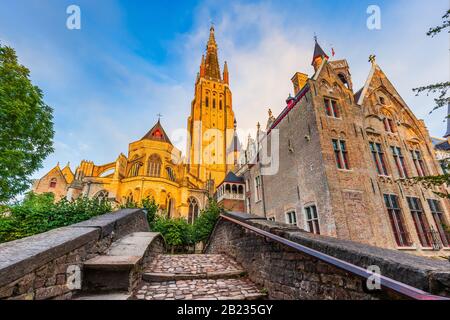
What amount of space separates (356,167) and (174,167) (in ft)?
67.3

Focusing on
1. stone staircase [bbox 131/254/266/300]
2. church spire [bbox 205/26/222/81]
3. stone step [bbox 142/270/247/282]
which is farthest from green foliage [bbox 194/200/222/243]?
church spire [bbox 205/26/222/81]

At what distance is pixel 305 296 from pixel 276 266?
31.0 inches

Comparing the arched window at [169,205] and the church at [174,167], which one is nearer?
the church at [174,167]

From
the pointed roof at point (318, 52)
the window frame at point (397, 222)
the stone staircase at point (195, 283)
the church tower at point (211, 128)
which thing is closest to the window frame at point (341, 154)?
the window frame at point (397, 222)

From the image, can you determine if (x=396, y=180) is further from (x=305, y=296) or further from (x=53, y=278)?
(x=53, y=278)

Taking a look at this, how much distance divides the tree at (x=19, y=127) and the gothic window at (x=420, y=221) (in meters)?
20.8

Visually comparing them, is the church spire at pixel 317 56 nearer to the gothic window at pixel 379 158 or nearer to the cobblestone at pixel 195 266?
the gothic window at pixel 379 158

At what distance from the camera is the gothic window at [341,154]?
1175 cm

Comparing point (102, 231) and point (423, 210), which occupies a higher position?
point (423, 210)

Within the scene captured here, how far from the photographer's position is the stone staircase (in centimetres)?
340

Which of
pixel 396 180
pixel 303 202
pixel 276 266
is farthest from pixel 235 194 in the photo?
pixel 276 266

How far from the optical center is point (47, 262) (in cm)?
248
